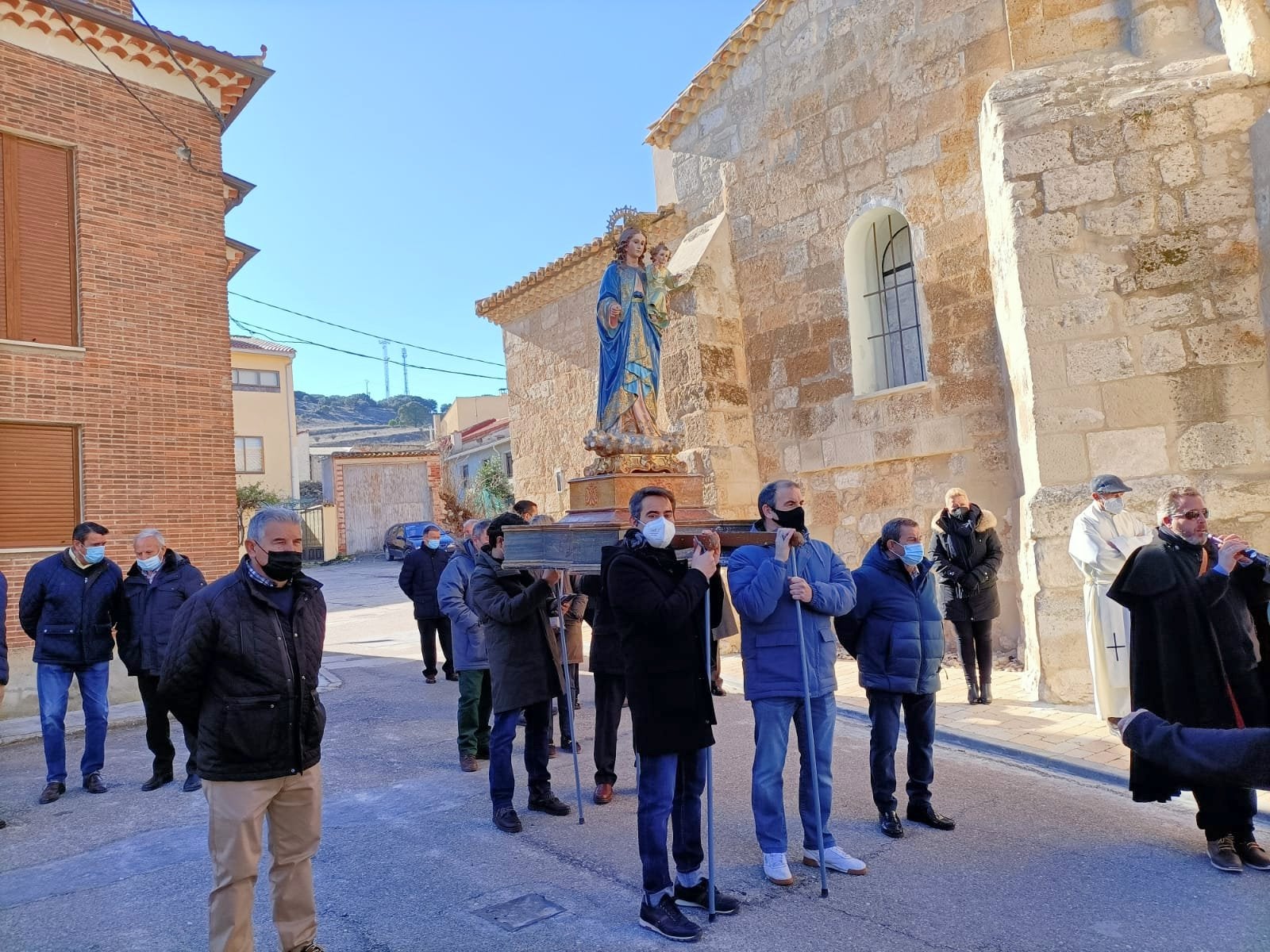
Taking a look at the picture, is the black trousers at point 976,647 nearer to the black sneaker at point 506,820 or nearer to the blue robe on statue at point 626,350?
the blue robe on statue at point 626,350

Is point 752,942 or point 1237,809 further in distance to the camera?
point 1237,809

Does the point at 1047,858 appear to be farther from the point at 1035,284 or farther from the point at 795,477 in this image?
the point at 795,477

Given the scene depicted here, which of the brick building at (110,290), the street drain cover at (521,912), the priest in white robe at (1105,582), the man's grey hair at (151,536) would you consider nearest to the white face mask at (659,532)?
the street drain cover at (521,912)

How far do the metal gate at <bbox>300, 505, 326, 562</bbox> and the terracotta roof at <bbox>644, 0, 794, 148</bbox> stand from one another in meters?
24.8

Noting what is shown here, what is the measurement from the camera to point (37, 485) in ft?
29.2

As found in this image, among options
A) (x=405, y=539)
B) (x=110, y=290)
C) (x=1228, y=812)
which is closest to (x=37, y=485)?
(x=110, y=290)

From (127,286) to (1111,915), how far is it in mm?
10408

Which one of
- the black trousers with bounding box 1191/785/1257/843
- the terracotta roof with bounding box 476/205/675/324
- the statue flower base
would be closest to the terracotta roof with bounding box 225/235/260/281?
the terracotta roof with bounding box 476/205/675/324

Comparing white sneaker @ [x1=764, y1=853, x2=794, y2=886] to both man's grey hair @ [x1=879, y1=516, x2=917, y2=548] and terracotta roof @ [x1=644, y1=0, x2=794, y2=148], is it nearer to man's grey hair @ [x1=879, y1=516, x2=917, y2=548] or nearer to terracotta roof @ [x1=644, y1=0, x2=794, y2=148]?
man's grey hair @ [x1=879, y1=516, x2=917, y2=548]

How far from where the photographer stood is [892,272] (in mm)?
9859

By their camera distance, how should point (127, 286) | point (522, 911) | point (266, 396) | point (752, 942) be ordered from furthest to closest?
point (266, 396) → point (127, 286) → point (522, 911) → point (752, 942)

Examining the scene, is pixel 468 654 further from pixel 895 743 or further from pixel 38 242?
pixel 38 242

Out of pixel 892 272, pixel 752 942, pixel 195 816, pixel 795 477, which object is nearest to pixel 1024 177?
pixel 892 272

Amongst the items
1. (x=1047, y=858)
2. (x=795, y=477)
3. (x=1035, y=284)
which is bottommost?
(x=1047, y=858)
